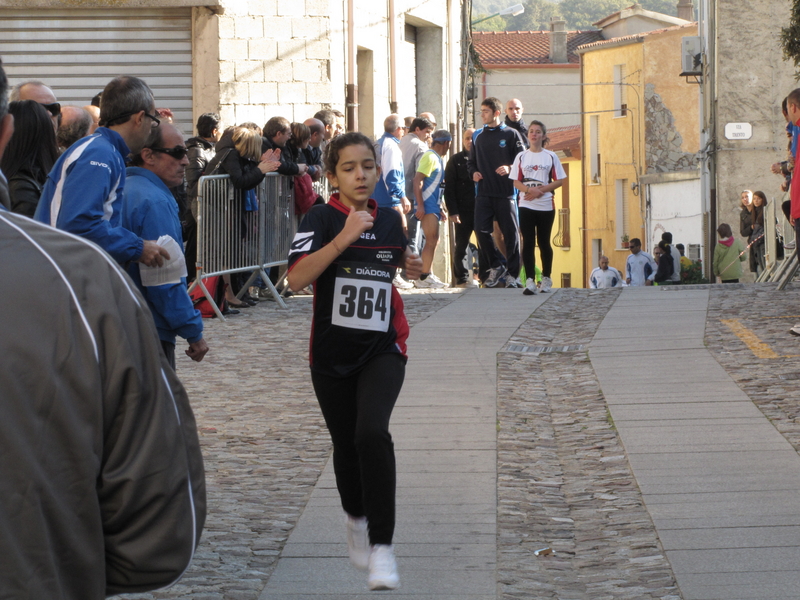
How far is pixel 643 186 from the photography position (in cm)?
4791

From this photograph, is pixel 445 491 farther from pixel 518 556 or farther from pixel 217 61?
pixel 217 61

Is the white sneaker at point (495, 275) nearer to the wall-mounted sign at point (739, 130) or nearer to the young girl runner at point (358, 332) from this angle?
the young girl runner at point (358, 332)

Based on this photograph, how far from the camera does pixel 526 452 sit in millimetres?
6047

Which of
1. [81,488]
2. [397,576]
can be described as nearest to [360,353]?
[397,576]

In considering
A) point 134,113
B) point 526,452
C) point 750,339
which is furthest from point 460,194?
point 134,113

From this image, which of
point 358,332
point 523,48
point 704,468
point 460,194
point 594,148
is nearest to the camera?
point 358,332

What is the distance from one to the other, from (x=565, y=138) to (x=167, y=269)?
182 ft

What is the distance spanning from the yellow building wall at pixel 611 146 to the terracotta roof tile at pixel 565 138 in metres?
1.62

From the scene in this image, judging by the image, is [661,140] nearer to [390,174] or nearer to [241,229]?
[390,174]

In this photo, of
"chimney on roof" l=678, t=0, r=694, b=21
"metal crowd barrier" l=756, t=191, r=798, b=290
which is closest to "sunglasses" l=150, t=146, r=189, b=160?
"metal crowd barrier" l=756, t=191, r=798, b=290

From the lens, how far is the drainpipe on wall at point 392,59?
64.9 feet

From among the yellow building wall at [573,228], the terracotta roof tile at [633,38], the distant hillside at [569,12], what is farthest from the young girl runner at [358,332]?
the distant hillside at [569,12]

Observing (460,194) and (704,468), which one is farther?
(460,194)

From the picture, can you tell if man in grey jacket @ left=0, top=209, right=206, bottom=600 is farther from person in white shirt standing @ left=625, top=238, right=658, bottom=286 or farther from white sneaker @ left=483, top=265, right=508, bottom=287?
person in white shirt standing @ left=625, top=238, right=658, bottom=286
